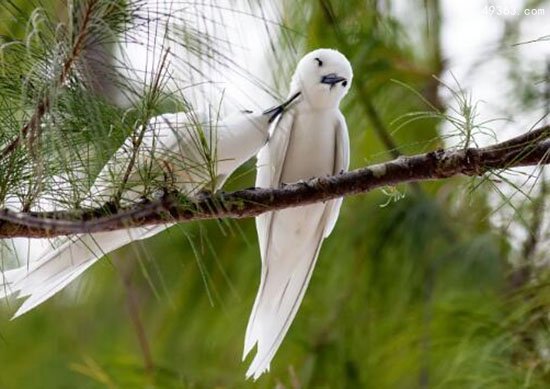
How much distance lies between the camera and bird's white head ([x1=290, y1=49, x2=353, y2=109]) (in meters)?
1.29

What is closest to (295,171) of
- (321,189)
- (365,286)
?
(321,189)

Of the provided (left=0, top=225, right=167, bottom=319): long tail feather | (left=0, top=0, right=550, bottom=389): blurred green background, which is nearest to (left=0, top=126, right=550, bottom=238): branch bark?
(left=0, top=225, right=167, bottom=319): long tail feather

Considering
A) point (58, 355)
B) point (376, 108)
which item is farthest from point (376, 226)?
point (58, 355)

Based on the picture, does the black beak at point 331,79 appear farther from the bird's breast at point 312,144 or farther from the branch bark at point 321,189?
the branch bark at point 321,189

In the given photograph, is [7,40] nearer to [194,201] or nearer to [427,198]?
[194,201]

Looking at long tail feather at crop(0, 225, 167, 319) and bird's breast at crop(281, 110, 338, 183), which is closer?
long tail feather at crop(0, 225, 167, 319)

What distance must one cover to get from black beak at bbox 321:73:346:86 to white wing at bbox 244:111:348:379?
0.07 meters

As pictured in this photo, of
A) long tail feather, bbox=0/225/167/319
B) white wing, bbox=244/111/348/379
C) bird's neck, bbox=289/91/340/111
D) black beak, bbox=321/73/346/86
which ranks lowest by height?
long tail feather, bbox=0/225/167/319

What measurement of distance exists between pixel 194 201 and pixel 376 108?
0.72m

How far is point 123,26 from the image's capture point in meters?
0.89

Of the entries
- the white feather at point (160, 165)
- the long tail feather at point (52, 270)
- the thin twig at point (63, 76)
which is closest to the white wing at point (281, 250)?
the white feather at point (160, 165)

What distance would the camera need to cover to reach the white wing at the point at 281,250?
1339 millimetres

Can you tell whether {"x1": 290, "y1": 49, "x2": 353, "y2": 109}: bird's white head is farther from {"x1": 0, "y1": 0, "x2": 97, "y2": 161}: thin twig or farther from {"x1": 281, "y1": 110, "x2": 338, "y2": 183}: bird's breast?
{"x1": 0, "y1": 0, "x2": 97, "y2": 161}: thin twig

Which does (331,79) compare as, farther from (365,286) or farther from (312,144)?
(365,286)
